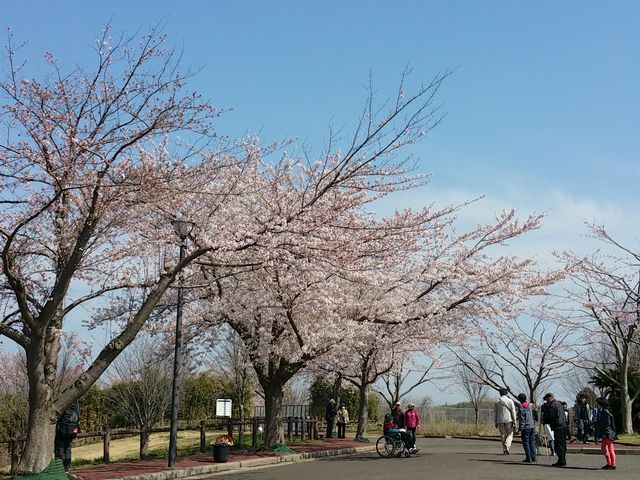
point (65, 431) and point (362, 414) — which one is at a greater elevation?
point (65, 431)

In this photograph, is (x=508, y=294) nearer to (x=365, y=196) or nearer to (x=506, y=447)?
(x=506, y=447)

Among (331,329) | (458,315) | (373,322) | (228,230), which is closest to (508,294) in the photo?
(458,315)

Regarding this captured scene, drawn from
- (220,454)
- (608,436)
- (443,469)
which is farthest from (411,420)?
(608,436)

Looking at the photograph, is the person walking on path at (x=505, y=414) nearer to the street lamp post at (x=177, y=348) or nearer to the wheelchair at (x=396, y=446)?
the wheelchair at (x=396, y=446)

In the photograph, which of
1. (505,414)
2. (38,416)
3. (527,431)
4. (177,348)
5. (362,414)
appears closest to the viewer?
(38,416)

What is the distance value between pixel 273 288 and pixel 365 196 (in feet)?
12.0

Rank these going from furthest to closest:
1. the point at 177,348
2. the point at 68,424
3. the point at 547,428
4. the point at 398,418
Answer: the point at 398,418 → the point at 547,428 → the point at 177,348 → the point at 68,424

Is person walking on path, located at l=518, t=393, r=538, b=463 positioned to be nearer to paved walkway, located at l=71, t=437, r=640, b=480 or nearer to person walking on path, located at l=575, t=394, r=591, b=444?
paved walkway, located at l=71, t=437, r=640, b=480

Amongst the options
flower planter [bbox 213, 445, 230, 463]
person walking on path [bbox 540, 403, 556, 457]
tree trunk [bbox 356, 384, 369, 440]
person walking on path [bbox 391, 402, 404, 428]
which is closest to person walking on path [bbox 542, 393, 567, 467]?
person walking on path [bbox 540, 403, 556, 457]

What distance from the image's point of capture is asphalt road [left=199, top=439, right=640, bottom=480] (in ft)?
46.8

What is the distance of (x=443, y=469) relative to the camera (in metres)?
15.9

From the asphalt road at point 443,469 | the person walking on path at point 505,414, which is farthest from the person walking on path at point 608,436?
the person walking on path at point 505,414

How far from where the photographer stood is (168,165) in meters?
12.8

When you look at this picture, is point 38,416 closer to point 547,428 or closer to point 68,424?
point 68,424
